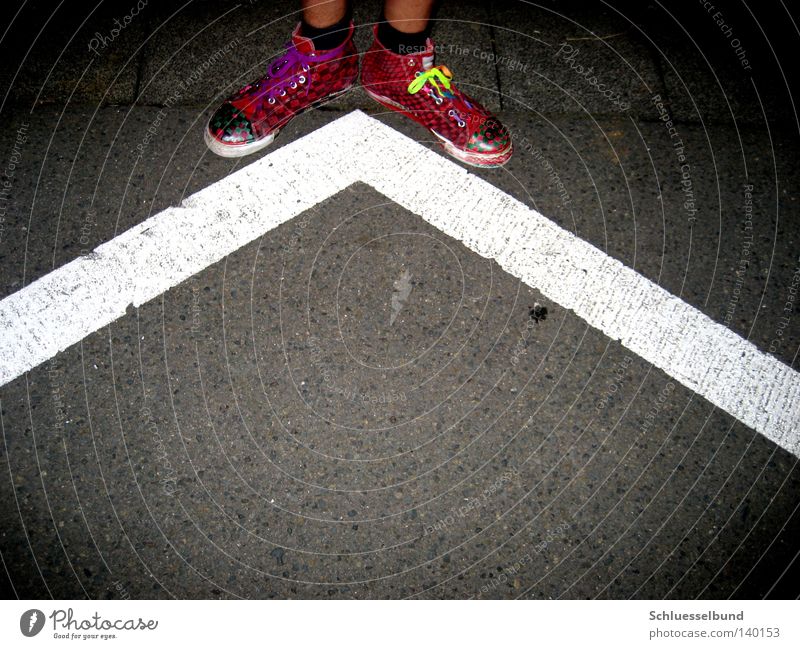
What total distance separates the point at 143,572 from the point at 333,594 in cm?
50

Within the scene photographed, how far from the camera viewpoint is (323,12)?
6.51ft

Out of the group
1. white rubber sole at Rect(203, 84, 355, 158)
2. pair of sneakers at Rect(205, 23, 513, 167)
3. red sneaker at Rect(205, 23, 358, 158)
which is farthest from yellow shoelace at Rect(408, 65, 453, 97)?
white rubber sole at Rect(203, 84, 355, 158)

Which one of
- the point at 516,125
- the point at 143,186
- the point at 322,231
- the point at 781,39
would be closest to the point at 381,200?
the point at 322,231

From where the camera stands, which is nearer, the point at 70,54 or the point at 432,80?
the point at 432,80

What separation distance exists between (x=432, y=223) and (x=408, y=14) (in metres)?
0.74

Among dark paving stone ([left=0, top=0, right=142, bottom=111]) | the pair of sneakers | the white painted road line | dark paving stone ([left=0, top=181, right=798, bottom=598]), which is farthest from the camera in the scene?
dark paving stone ([left=0, top=0, right=142, bottom=111])

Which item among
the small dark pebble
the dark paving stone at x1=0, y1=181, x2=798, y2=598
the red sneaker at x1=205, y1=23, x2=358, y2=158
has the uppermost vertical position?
the red sneaker at x1=205, y1=23, x2=358, y2=158

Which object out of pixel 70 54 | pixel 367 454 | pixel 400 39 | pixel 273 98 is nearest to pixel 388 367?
pixel 367 454

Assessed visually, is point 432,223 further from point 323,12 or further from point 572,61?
point 572,61

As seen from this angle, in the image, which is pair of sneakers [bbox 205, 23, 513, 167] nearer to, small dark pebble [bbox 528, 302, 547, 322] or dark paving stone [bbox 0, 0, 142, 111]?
dark paving stone [bbox 0, 0, 142, 111]

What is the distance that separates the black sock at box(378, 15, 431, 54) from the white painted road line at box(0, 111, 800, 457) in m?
0.28

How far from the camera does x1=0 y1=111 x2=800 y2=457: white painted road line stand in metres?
1.75

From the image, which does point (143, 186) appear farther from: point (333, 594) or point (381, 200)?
point (333, 594)

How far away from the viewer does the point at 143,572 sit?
1.49 metres
